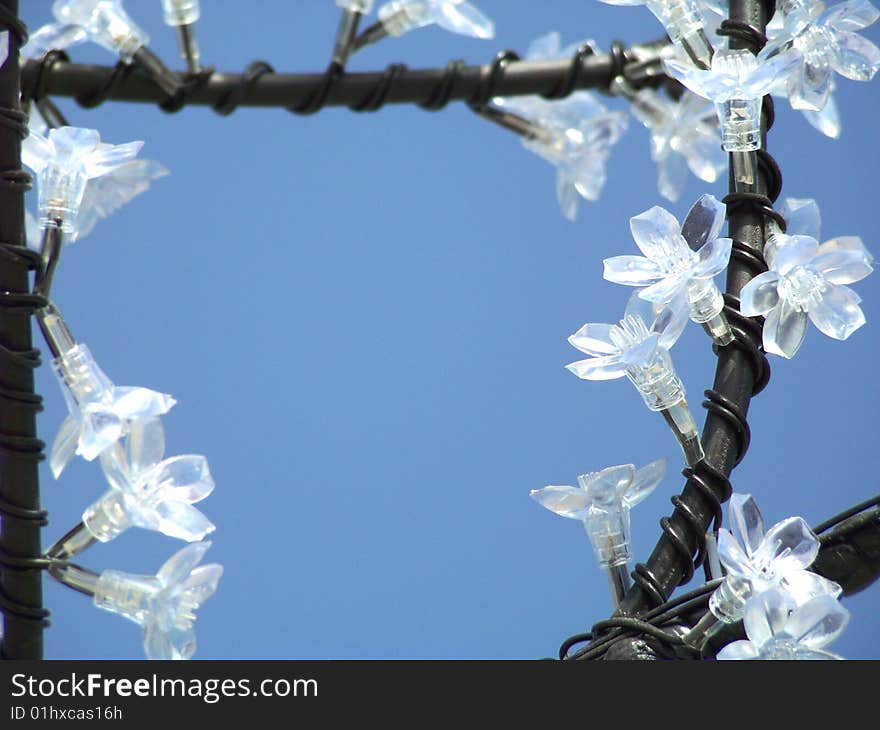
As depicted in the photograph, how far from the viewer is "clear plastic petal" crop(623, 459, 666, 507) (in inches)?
17.1

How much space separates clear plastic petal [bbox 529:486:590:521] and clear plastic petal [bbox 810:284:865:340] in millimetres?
91

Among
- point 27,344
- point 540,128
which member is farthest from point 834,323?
point 540,128

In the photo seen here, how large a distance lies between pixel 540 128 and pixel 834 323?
42cm

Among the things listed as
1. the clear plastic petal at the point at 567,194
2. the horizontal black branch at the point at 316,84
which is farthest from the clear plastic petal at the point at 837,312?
the clear plastic petal at the point at 567,194

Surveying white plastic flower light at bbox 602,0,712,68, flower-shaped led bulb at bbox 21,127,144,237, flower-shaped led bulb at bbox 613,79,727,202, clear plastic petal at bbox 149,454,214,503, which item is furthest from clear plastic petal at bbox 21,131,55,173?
flower-shaped led bulb at bbox 613,79,727,202

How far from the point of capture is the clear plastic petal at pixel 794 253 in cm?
41

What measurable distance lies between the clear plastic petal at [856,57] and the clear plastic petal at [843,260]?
3.2 inches

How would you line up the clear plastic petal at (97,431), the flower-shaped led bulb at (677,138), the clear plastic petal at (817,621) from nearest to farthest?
1. the clear plastic petal at (817,621)
2. the clear plastic petal at (97,431)
3. the flower-shaped led bulb at (677,138)

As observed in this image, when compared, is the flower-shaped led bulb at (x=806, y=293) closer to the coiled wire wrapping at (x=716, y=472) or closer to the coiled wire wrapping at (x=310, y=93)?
the coiled wire wrapping at (x=716, y=472)

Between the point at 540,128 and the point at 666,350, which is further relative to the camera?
the point at 540,128

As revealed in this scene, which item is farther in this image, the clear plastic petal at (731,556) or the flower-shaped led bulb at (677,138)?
the flower-shaped led bulb at (677,138)

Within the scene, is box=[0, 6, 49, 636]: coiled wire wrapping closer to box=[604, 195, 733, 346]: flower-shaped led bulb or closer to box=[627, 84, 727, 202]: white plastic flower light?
box=[604, 195, 733, 346]: flower-shaped led bulb
